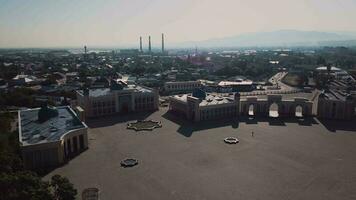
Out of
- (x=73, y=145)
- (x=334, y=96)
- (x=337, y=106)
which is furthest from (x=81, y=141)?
(x=334, y=96)

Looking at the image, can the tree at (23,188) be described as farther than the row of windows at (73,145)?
No

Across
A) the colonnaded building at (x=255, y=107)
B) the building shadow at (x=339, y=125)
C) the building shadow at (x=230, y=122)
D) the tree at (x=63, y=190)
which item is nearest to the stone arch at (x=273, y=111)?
the colonnaded building at (x=255, y=107)

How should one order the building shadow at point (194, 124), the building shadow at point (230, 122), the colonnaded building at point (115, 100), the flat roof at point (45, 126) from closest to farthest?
the flat roof at point (45, 126)
the building shadow at point (194, 124)
the building shadow at point (230, 122)
the colonnaded building at point (115, 100)

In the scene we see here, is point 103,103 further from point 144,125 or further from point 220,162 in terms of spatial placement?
point 220,162

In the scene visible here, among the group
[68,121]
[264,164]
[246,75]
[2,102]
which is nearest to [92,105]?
[68,121]

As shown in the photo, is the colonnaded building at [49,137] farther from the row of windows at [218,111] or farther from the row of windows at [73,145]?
the row of windows at [218,111]

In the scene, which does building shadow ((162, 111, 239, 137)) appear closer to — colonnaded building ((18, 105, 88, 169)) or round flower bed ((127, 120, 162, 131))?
round flower bed ((127, 120, 162, 131))

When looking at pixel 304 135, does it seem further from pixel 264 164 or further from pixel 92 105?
pixel 92 105
